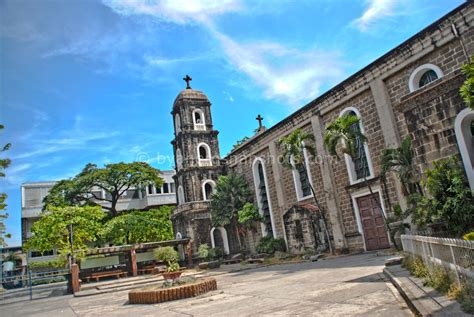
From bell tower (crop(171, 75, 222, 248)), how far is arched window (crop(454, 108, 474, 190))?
76.2ft

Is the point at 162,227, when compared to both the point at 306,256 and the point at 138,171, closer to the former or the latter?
the point at 138,171

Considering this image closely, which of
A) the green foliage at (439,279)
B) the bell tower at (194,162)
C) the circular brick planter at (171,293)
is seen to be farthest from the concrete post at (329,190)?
the green foliage at (439,279)

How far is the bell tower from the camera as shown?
30.6 m

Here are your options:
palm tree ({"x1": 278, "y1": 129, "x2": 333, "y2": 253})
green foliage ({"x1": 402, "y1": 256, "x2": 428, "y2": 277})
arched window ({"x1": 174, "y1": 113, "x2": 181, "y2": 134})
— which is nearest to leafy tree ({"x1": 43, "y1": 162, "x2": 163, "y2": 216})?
arched window ({"x1": 174, "y1": 113, "x2": 181, "y2": 134})

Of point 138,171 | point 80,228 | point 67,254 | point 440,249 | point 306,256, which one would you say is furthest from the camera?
point 138,171

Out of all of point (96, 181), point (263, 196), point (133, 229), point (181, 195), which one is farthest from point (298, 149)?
point (96, 181)

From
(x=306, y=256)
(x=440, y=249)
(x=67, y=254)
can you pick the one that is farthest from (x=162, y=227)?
(x=440, y=249)

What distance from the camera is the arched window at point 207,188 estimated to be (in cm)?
3217

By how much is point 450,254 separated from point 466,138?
17.6ft

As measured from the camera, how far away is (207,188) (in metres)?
32.9

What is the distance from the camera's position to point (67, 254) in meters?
23.2

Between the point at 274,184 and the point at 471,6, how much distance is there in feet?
48.6

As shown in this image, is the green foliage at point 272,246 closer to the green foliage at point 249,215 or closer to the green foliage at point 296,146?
the green foliage at point 249,215

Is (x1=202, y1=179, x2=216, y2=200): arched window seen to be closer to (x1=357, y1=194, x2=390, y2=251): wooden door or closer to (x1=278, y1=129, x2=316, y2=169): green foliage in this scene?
(x1=278, y1=129, x2=316, y2=169): green foliage
